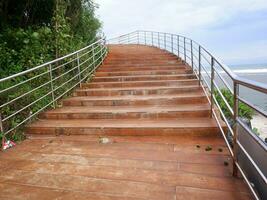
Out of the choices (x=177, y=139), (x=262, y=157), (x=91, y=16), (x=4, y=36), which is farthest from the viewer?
(x=91, y=16)

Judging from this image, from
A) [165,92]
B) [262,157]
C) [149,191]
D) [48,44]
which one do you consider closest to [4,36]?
Result: [48,44]

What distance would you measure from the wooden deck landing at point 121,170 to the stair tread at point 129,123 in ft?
0.74

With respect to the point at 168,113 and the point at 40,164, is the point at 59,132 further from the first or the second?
the point at 168,113

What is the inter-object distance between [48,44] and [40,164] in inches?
155

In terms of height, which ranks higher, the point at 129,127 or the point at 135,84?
the point at 135,84

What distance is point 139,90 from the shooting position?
217 inches

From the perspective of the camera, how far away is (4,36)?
5867mm

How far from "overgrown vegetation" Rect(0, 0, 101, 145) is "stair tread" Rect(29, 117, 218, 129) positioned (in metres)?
0.49

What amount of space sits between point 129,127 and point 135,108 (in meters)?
0.85

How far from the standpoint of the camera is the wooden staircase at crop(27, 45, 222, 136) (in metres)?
3.87

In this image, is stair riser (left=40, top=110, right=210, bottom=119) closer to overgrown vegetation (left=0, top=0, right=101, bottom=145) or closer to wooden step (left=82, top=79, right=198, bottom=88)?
overgrown vegetation (left=0, top=0, right=101, bottom=145)

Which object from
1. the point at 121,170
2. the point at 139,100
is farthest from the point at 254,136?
the point at 139,100

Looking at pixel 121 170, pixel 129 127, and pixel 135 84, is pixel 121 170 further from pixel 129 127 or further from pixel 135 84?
pixel 135 84

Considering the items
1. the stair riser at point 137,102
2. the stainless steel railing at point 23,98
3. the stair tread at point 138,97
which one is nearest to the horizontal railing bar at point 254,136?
the stair riser at point 137,102
